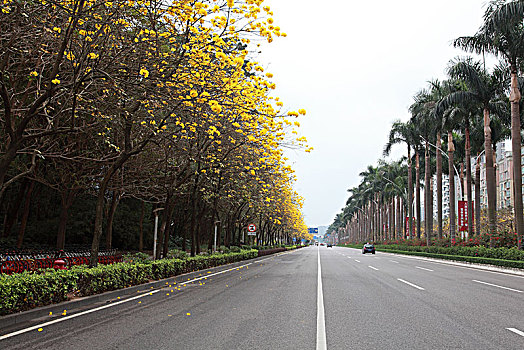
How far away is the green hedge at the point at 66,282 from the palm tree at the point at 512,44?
21.6 meters

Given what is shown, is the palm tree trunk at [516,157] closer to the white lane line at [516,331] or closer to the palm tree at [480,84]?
the palm tree at [480,84]

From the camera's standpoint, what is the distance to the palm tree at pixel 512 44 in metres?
26.6

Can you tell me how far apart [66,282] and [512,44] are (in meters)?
29.2

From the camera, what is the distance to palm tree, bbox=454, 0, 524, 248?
87.1 feet

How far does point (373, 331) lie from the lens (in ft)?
24.1

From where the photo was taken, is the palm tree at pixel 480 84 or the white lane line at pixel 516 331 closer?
the white lane line at pixel 516 331

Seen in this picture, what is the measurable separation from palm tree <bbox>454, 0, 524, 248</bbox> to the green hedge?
2163 cm

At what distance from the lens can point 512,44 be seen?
28.1 meters

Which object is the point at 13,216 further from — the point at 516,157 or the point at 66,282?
the point at 516,157

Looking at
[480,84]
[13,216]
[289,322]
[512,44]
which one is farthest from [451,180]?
[289,322]

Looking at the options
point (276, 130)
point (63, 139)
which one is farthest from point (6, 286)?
point (63, 139)

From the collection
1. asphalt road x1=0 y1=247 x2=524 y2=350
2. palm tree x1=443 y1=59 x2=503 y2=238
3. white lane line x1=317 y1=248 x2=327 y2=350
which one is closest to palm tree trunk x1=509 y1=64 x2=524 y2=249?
palm tree x1=443 y1=59 x2=503 y2=238

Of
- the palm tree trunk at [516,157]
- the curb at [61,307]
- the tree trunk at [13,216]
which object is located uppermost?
the palm tree trunk at [516,157]

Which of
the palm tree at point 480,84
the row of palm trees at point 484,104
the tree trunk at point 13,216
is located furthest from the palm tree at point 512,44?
the tree trunk at point 13,216
